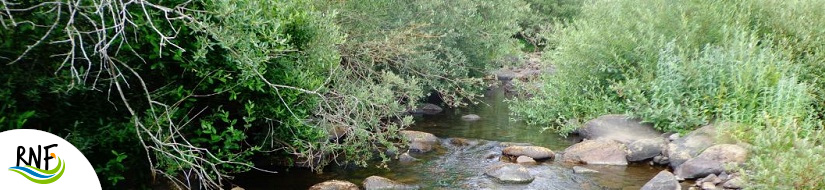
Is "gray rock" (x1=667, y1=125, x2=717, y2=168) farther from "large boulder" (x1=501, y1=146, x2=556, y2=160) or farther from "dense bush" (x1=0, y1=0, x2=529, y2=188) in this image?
"dense bush" (x1=0, y1=0, x2=529, y2=188)

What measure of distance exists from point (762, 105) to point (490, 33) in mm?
6371

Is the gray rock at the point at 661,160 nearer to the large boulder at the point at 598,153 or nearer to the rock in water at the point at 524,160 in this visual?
the large boulder at the point at 598,153

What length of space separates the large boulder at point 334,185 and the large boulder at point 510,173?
203 cm

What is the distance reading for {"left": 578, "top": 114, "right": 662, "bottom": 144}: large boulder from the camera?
10.8m

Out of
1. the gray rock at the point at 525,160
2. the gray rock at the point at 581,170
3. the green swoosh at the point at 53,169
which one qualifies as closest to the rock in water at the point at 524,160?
the gray rock at the point at 525,160

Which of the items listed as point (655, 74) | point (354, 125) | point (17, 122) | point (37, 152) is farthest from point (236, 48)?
point (655, 74)

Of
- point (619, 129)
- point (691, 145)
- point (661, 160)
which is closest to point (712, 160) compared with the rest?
point (691, 145)

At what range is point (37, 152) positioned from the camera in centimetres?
328

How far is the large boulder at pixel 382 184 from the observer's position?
26.7 ft

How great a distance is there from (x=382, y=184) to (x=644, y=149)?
439 cm

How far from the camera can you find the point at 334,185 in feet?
26.3

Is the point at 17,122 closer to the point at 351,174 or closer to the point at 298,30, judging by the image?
the point at 298,30

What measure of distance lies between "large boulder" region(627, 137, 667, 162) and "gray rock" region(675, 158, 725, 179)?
40.9 inches

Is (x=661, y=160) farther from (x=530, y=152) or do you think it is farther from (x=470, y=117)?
(x=470, y=117)
